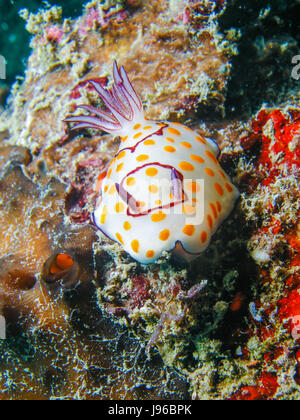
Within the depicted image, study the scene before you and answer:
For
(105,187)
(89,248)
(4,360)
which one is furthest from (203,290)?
(4,360)

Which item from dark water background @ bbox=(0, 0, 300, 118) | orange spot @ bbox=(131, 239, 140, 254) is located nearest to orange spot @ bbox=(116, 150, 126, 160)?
orange spot @ bbox=(131, 239, 140, 254)

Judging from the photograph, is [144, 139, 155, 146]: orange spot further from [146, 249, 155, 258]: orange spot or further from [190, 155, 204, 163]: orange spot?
[146, 249, 155, 258]: orange spot

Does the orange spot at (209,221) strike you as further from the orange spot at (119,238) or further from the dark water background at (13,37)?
the dark water background at (13,37)

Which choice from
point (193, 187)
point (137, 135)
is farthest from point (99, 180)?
→ point (193, 187)

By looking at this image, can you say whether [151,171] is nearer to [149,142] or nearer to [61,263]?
[149,142]

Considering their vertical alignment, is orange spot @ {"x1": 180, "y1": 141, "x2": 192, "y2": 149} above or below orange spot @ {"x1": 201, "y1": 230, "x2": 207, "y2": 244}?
above
